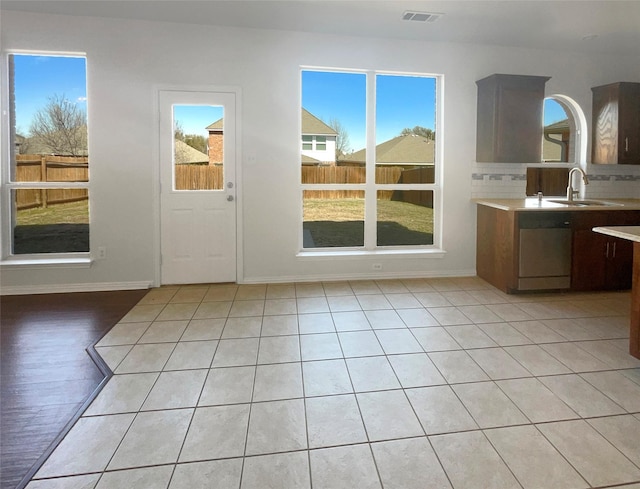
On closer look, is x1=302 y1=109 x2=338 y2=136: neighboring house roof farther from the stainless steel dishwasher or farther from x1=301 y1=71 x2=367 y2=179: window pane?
the stainless steel dishwasher

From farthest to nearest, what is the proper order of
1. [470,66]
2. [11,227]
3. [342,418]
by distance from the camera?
[470,66], [11,227], [342,418]

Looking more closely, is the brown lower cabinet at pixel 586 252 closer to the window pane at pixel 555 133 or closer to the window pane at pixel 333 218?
the window pane at pixel 555 133

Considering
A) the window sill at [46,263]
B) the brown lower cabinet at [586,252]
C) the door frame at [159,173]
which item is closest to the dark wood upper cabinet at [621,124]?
the brown lower cabinet at [586,252]

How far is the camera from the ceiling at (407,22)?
11.8ft

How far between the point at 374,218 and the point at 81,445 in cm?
358

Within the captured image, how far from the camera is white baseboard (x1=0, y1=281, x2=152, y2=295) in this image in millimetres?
4078

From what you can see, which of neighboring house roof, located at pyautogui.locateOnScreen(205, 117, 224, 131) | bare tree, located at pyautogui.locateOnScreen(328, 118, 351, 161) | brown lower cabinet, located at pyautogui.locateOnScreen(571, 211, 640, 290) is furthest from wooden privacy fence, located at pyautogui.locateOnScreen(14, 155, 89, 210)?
brown lower cabinet, located at pyautogui.locateOnScreen(571, 211, 640, 290)

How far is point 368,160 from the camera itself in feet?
15.4

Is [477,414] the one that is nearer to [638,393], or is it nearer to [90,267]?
[638,393]

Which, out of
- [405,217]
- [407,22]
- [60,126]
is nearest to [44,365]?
[60,126]

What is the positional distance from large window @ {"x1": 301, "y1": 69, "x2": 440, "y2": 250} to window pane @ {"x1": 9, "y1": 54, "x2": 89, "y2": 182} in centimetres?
229

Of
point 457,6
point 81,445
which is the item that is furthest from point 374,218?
point 81,445

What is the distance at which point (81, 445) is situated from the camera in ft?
5.88

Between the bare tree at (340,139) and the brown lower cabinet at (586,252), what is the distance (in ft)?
5.77
